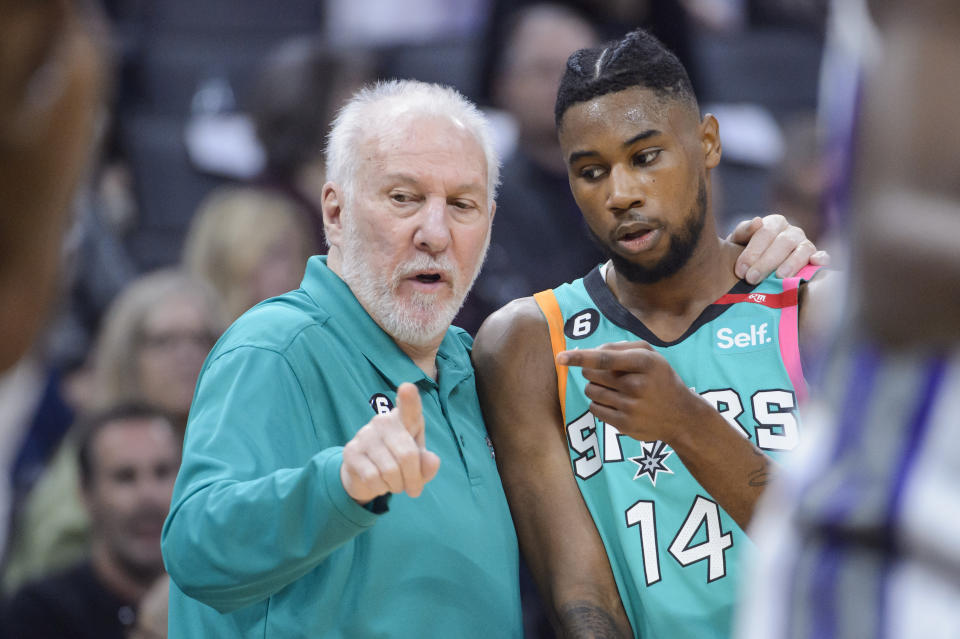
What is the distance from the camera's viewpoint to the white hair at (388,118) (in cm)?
310

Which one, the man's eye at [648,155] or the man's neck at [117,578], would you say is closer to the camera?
the man's eye at [648,155]

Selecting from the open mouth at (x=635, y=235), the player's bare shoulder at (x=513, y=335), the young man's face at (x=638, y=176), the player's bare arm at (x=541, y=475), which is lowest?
the player's bare arm at (x=541, y=475)

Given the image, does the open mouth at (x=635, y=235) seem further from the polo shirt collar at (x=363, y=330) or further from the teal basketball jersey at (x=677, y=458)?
the polo shirt collar at (x=363, y=330)

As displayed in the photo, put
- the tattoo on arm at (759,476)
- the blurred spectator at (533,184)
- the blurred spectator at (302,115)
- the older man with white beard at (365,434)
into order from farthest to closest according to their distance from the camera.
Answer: the blurred spectator at (302,115) → the blurred spectator at (533,184) → the tattoo on arm at (759,476) → the older man with white beard at (365,434)

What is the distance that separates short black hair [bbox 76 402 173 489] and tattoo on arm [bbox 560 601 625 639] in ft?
8.39

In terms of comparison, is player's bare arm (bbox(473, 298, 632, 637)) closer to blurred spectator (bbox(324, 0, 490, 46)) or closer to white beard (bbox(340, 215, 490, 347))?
white beard (bbox(340, 215, 490, 347))

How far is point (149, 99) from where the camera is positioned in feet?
25.4

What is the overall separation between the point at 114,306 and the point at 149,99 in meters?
2.66

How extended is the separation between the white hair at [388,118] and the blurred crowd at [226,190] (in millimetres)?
997

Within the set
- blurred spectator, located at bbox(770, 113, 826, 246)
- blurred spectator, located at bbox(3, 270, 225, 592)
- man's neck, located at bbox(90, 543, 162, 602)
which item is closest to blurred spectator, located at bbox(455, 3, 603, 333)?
blurred spectator, located at bbox(770, 113, 826, 246)

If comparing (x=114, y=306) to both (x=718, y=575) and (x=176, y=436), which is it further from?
(x=718, y=575)

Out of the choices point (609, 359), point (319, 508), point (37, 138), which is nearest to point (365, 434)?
point (319, 508)

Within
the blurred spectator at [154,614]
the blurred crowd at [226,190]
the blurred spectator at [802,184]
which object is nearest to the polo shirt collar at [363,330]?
the blurred crowd at [226,190]

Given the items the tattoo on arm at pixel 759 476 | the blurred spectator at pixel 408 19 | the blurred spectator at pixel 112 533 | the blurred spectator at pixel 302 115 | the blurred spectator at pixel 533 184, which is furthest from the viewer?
the blurred spectator at pixel 408 19
